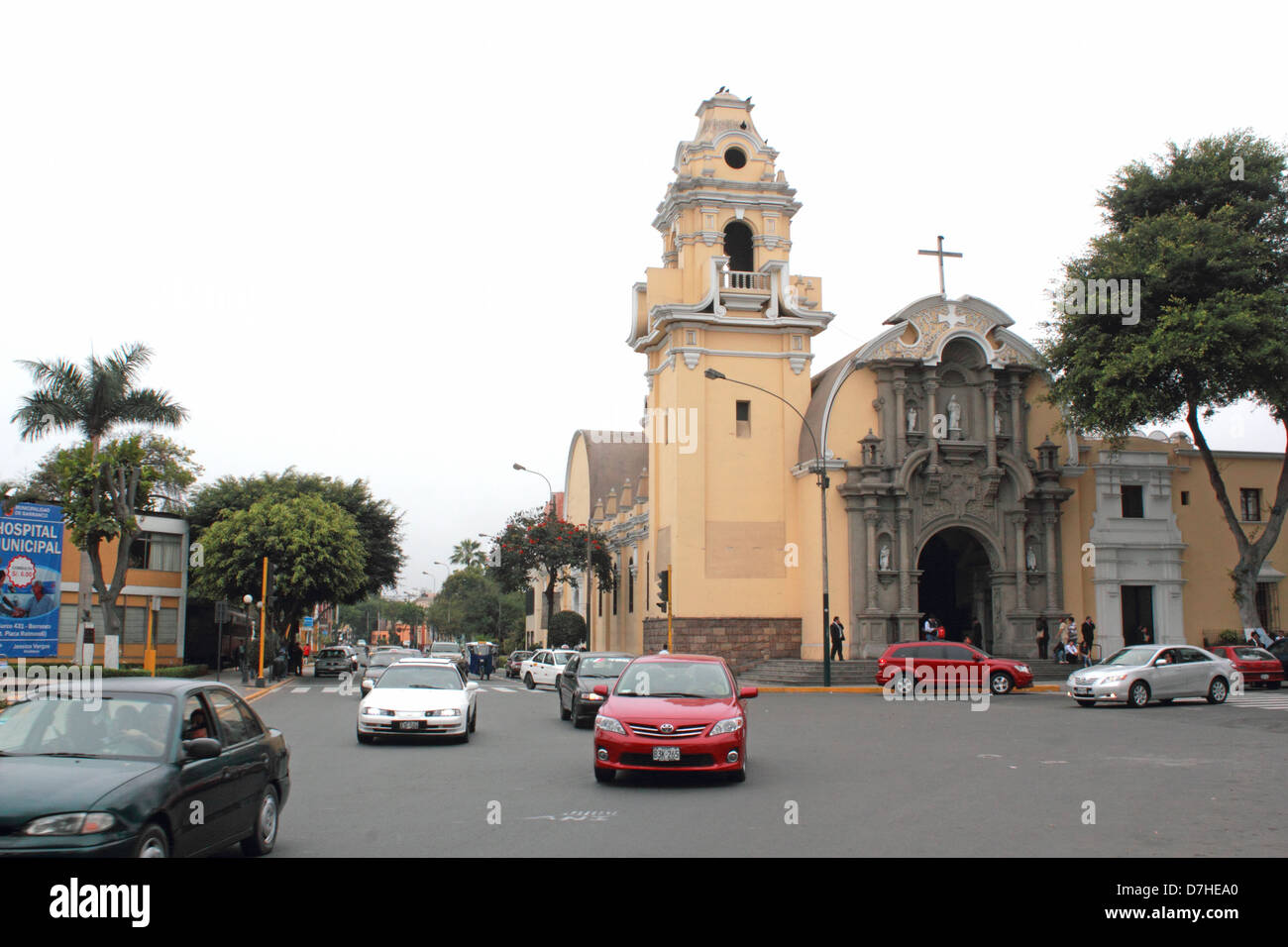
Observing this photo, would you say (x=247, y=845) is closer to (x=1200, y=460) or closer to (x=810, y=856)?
(x=810, y=856)

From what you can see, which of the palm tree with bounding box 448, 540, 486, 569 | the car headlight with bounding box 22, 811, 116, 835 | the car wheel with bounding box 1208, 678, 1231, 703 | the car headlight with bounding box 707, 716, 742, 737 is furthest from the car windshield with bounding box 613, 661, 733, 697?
the palm tree with bounding box 448, 540, 486, 569

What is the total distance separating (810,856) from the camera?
8.32 metres

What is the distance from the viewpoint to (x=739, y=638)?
3872 centimetres

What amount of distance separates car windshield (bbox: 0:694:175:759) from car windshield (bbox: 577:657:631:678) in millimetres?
14360

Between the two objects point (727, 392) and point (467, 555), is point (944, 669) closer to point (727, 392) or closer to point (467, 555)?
point (727, 392)

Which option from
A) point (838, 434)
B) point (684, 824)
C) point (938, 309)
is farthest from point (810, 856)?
point (938, 309)

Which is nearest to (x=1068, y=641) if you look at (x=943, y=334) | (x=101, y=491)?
(x=943, y=334)

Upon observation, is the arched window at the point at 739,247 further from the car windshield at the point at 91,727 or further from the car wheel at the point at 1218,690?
the car windshield at the point at 91,727

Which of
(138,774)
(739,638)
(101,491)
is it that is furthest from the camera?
(739,638)

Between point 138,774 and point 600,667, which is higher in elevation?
point 138,774

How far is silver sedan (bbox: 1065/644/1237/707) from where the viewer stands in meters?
23.6

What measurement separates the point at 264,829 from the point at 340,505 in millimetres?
46794

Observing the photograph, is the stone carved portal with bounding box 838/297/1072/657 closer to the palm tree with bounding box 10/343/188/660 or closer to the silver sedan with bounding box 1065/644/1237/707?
the silver sedan with bounding box 1065/644/1237/707

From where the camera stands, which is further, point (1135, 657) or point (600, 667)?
point (1135, 657)
